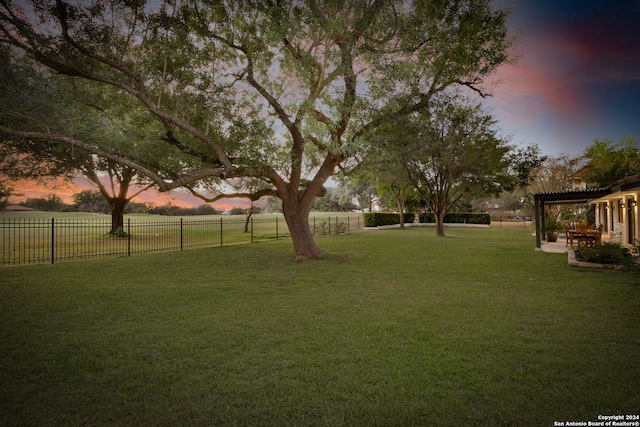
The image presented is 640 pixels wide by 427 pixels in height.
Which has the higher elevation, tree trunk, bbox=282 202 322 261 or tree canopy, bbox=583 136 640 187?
tree canopy, bbox=583 136 640 187

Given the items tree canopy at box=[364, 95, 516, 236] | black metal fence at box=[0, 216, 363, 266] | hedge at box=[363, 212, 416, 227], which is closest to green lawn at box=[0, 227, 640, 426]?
black metal fence at box=[0, 216, 363, 266]

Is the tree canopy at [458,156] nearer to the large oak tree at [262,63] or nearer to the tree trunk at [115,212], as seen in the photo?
the large oak tree at [262,63]

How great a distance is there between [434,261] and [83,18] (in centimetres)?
1354

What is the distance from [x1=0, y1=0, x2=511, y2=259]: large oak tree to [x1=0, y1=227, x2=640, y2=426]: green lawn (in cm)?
410

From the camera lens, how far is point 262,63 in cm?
1126

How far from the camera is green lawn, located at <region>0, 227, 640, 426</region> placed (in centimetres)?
288

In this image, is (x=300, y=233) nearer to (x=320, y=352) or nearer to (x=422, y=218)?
(x=320, y=352)

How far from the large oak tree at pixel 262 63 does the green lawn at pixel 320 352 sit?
4101mm

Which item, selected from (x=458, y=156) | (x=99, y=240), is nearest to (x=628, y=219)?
(x=458, y=156)

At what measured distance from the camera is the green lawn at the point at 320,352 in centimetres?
288

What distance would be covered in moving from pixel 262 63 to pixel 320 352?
409 inches

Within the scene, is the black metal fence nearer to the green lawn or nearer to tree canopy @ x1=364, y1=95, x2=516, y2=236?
the green lawn

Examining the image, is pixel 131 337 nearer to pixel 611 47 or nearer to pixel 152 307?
pixel 152 307

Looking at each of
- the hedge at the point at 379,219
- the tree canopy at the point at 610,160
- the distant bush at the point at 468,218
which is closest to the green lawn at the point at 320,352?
the hedge at the point at 379,219
